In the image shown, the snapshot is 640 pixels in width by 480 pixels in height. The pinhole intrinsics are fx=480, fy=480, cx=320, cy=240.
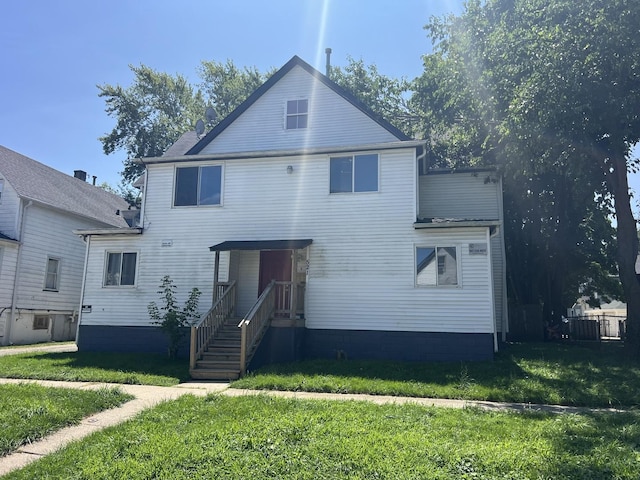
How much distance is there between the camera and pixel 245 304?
1449cm

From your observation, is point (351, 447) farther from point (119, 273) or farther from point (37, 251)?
point (37, 251)

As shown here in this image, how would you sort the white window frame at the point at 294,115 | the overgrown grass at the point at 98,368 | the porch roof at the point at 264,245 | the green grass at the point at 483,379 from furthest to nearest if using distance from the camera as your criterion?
the white window frame at the point at 294,115 < the porch roof at the point at 264,245 < the overgrown grass at the point at 98,368 < the green grass at the point at 483,379

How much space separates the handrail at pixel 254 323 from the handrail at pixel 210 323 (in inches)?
35.3

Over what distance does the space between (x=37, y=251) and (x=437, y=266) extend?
52.0 ft

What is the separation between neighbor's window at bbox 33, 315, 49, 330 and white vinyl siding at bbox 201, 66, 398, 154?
10488 mm

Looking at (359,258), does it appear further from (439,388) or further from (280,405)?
(280,405)

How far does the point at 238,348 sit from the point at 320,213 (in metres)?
4.55

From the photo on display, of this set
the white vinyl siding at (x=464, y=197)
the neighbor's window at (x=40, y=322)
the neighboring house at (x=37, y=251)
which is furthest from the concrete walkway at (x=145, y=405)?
the neighbor's window at (x=40, y=322)

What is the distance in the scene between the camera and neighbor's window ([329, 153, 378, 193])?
13.8 metres

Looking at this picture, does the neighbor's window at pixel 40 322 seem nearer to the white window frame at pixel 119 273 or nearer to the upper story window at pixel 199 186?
the white window frame at pixel 119 273

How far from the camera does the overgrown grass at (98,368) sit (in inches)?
390

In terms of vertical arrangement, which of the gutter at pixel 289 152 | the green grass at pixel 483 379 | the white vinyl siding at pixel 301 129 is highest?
the white vinyl siding at pixel 301 129

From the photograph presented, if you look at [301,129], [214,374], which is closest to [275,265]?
[301,129]

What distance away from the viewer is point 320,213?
1394 cm
